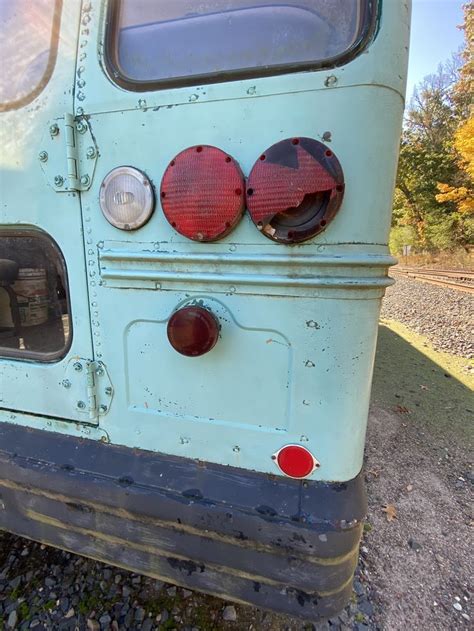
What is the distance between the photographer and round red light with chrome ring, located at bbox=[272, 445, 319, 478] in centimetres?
117

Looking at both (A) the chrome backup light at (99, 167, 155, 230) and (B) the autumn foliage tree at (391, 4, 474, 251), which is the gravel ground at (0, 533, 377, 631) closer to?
(A) the chrome backup light at (99, 167, 155, 230)

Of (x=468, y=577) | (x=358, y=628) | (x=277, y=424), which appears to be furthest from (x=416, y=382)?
(x=277, y=424)

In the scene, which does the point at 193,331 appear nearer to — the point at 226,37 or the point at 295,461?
the point at 295,461

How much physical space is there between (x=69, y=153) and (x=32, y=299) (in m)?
0.63

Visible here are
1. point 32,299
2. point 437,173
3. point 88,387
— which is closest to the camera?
point 88,387

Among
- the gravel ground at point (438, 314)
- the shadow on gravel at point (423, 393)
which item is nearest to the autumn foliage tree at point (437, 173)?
the gravel ground at point (438, 314)

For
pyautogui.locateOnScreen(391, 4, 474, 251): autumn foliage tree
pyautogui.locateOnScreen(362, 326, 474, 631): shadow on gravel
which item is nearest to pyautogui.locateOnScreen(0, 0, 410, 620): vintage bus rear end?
pyautogui.locateOnScreen(362, 326, 474, 631): shadow on gravel

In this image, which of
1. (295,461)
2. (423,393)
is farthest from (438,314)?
(295,461)

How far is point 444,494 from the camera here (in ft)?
8.63

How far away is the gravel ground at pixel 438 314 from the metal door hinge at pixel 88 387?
5871 millimetres

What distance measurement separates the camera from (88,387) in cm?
134

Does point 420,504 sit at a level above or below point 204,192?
below

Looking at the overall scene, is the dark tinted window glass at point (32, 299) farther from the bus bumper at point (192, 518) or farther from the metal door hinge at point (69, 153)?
the bus bumper at point (192, 518)

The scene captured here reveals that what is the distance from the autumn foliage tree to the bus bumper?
2591 centimetres
